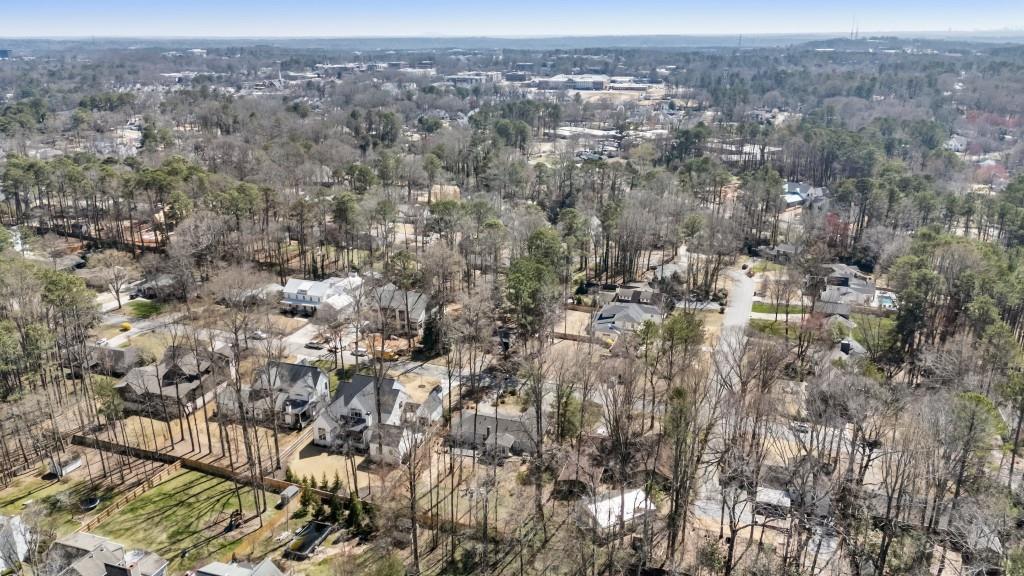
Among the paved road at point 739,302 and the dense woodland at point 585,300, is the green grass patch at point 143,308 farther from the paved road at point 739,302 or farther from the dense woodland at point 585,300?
the paved road at point 739,302

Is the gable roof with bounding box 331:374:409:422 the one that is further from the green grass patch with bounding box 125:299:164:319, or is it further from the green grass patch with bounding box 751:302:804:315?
the green grass patch with bounding box 751:302:804:315

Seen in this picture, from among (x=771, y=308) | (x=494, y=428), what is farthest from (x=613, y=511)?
(x=771, y=308)

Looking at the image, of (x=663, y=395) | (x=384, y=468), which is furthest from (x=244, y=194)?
(x=663, y=395)

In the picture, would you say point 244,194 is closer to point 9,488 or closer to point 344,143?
point 9,488

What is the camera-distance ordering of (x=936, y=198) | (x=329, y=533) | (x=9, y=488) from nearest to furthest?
(x=329, y=533), (x=9, y=488), (x=936, y=198)

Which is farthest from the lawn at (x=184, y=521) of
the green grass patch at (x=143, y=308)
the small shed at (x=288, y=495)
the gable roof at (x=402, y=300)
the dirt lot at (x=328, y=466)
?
the green grass patch at (x=143, y=308)

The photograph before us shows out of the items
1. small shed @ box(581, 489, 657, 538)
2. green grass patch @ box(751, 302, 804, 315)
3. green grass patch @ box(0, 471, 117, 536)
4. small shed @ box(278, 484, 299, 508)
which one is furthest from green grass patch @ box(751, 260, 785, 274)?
green grass patch @ box(0, 471, 117, 536)
